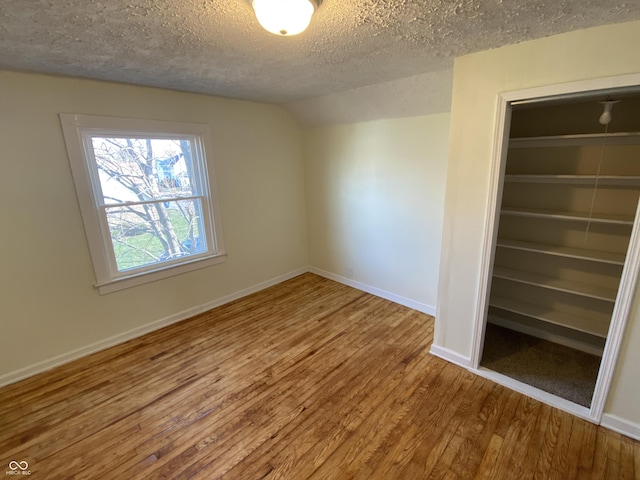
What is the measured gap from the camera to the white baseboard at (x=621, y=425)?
1.74 m

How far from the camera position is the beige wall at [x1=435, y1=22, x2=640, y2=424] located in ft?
5.03

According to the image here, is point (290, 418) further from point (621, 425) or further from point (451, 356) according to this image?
point (621, 425)

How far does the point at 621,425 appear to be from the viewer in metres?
1.77

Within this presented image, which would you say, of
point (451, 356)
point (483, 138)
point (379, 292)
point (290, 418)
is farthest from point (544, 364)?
point (290, 418)

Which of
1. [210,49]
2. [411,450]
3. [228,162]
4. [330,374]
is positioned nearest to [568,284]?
[411,450]

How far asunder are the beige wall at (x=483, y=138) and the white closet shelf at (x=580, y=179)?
0.72 m

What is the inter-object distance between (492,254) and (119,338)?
3.34m

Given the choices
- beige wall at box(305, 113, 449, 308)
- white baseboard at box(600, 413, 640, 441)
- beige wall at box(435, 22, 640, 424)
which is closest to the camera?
beige wall at box(435, 22, 640, 424)

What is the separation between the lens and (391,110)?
2926 mm

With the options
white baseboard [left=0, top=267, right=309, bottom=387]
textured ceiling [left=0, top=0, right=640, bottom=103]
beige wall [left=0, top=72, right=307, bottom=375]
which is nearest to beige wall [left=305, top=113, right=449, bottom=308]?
textured ceiling [left=0, top=0, right=640, bottom=103]

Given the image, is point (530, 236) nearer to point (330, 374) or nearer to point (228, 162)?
point (330, 374)

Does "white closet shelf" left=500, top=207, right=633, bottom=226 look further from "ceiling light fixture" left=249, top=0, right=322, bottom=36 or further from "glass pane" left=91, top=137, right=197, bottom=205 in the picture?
"glass pane" left=91, top=137, right=197, bottom=205

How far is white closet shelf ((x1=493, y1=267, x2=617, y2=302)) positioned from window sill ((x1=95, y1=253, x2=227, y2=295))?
291cm

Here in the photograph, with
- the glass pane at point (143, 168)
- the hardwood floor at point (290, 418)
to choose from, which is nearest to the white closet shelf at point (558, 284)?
the hardwood floor at point (290, 418)
